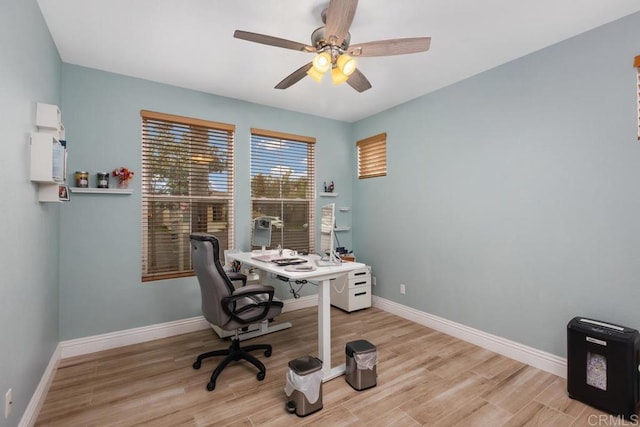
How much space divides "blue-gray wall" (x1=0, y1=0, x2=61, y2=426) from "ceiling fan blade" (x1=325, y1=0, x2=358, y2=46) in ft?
5.34

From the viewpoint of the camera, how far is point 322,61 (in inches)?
77.0

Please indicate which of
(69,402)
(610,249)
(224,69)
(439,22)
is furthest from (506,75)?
(69,402)

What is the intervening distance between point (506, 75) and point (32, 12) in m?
3.65

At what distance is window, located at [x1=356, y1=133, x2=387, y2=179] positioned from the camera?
414cm

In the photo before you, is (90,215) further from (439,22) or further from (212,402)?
(439,22)

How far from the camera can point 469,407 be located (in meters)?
2.05

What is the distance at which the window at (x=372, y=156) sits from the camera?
4137 millimetres

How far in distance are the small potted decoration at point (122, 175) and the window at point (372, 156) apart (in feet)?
9.70

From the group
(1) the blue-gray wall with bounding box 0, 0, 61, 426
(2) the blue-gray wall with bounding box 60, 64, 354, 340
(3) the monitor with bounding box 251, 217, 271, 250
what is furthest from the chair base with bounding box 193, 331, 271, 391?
(3) the monitor with bounding box 251, 217, 271, 250

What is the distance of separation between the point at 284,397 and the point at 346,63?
7.71 ft

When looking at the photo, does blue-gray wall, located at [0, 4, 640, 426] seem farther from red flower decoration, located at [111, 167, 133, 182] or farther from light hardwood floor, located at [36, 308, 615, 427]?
light hardwood floor, located at [36, 308, 615, 427]

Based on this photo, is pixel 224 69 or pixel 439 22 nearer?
pixel 439 22

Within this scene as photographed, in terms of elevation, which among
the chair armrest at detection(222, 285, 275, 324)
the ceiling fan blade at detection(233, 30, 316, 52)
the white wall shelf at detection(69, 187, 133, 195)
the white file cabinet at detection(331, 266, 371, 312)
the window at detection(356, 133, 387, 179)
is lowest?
the white file cabinet at detection(331, 266, 371, 312)

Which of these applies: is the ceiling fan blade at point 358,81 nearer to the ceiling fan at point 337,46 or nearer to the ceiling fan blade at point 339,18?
the ceiling fan at point 337,46
